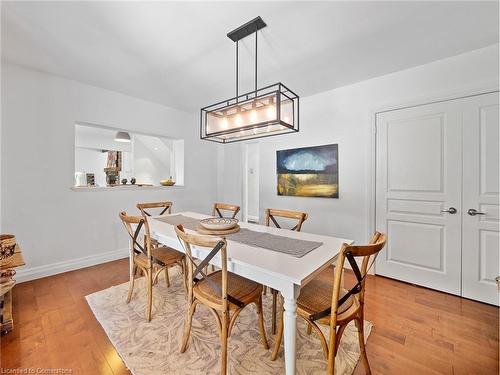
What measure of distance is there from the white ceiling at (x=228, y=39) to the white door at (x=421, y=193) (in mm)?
662

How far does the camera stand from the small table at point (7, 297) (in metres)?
1.67

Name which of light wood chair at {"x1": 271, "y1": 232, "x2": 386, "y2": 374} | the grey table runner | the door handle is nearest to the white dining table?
the grey table runner

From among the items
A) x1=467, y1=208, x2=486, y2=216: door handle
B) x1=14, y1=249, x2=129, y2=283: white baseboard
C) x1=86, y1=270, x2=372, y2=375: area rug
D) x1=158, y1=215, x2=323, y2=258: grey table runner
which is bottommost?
x1=86, y1=270, x2=372, y2=375: area rug

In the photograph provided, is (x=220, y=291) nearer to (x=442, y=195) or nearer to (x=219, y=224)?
(x=219, y=224)

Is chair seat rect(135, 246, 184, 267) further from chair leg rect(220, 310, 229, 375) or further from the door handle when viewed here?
the door handle

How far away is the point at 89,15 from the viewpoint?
5.60 ft

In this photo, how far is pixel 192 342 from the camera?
161 centimetres

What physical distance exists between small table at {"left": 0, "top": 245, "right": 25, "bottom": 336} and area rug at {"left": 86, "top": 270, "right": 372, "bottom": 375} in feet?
1.76

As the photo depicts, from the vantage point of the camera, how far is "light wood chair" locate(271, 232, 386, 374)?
1078mm

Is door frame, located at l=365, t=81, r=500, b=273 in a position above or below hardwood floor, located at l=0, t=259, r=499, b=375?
above

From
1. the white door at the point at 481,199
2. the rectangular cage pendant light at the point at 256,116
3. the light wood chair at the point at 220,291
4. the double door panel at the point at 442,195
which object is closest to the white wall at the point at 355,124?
the double door panel at the point at 442,195

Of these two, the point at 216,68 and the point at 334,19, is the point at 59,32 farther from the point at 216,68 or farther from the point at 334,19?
the point at 334,19

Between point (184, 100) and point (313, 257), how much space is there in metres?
3.25

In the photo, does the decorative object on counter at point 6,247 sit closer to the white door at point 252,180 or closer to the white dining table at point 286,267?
the white dining table at point 286,267
